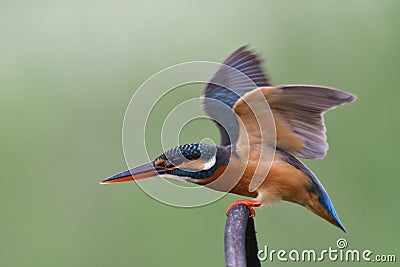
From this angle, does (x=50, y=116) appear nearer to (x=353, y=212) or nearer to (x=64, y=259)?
(x=64, y=259)

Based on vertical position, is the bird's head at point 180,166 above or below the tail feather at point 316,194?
above

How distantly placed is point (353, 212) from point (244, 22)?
78cm

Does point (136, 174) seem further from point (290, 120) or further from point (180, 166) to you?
point (290, 120)

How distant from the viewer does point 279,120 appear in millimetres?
1208

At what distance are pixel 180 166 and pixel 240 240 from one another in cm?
26

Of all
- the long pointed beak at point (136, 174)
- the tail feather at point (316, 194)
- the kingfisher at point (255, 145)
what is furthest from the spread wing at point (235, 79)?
the long pointed beak at point (136, 174)

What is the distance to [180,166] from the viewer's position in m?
1.09

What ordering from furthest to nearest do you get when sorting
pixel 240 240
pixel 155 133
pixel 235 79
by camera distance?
pixel 155 133 → pixel 235 79 → pixel 240 240

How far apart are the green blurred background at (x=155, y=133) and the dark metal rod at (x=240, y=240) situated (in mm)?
607

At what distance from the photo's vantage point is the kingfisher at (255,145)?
1.09 metres

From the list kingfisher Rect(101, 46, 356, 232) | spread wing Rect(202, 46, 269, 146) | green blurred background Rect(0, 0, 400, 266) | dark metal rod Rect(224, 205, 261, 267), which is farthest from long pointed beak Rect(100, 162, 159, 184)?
green blurred background Rect(0, 0, 400, 266)

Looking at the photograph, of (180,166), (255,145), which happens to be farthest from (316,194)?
(180,166)

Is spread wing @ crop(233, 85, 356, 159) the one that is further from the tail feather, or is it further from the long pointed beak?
the long pointed beak

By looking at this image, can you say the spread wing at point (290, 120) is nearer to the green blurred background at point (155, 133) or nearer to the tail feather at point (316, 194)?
the tail feather at point (316, 194)
